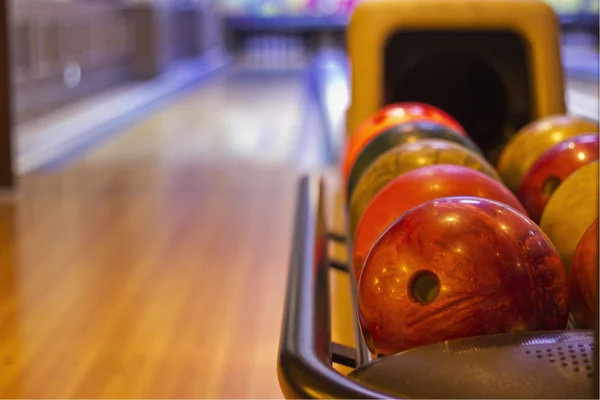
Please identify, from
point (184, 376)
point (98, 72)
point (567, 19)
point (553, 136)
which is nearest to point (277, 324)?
point (184, 376)

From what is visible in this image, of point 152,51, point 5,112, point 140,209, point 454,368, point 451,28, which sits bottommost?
point 140,209

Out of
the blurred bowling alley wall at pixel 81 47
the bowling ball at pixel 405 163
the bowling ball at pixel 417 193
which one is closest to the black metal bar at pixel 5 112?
the blurred bowling alley wall at pixel 81 47

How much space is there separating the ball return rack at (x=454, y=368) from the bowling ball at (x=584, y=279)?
19 cm

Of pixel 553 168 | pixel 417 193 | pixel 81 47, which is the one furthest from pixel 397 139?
pixel 81 47

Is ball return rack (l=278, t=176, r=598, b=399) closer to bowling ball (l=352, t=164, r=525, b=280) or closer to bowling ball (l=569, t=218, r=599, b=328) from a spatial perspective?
bowling ball (l=569, t=218, r=599, b=328)

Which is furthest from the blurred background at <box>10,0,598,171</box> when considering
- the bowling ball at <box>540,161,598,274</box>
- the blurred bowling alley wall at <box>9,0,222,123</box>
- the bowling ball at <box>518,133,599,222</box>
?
the bowling ball at <box>540,161,598,274</box>

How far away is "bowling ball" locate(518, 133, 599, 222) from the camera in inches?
63.4

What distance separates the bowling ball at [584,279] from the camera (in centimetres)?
115

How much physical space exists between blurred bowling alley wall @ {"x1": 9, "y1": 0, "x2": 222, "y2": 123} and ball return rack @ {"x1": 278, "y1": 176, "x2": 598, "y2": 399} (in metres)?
4.13

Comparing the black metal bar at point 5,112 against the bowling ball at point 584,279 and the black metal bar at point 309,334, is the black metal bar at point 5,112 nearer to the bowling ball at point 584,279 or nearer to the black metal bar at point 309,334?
the black metal bar at point 309,334

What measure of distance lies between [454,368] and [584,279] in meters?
0.33

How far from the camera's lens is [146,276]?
7.96ft

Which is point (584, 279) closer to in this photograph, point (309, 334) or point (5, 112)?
point (309, 334)

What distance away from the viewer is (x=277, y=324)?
206 cm
